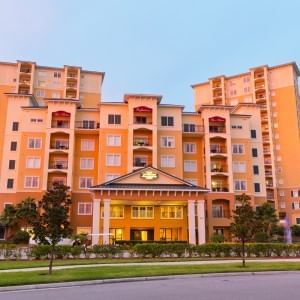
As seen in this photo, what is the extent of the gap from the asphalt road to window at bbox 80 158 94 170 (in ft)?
156

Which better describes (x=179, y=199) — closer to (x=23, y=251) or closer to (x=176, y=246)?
(x=176, y=246)

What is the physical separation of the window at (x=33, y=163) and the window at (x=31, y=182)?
1.87 m

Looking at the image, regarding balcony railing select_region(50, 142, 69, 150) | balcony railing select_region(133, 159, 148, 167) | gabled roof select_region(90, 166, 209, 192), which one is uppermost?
balcony railing select_region(50, 142, 69, 150)

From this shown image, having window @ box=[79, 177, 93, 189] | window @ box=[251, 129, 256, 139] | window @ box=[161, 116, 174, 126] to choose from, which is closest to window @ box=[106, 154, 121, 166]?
window @ box=[79, 177, 93, 189]

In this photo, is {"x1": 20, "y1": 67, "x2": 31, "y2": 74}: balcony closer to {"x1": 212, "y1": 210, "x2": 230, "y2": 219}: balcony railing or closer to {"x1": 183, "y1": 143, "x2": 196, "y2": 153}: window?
{"x1": 183, "y1": 143, "x2": 196, "y2": 153}: window

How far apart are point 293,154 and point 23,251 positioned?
75.3 metres

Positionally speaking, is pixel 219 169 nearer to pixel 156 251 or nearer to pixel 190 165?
pixel 190 165

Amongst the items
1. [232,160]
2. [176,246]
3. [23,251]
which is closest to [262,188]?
[232,160]

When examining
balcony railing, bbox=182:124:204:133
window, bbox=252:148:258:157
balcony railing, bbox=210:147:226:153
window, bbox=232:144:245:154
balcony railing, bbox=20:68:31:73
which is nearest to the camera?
balcony railing, bbox=210:147:226:153

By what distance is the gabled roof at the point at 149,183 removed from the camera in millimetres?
A: 45312

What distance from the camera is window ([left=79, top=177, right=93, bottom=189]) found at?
201ft

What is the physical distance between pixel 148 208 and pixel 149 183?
8.53 meters

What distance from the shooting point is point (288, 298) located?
38.0ft

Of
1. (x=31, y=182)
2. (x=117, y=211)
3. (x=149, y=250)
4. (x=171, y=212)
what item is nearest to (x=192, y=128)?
(x=171, y=212)
